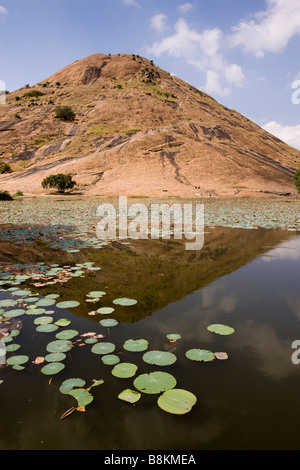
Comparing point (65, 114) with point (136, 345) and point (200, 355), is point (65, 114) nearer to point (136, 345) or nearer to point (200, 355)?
point (136, 345)

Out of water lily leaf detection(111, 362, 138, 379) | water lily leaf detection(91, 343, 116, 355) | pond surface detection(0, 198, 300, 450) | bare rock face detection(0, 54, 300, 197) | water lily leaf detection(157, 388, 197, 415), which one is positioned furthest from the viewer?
bare rock face detection(0, 54, 300, 197)

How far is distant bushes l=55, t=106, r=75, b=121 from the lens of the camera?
218ft

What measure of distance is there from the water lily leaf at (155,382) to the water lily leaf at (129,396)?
0.20 feet

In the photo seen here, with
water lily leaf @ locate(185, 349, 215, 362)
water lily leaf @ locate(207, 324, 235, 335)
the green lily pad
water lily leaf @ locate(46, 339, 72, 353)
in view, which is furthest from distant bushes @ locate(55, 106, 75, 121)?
water lily leaf @ locate(185, 349, 215, 362)

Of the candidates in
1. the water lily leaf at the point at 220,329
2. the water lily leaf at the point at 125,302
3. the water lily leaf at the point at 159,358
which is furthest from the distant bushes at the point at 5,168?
the water lily leaf at the point at 159,358

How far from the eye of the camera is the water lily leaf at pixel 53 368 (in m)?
2.57

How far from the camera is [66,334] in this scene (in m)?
3.26

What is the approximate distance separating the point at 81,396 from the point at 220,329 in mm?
1820

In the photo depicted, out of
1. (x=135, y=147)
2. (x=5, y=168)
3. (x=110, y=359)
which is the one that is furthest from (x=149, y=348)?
(x=5, y=168)

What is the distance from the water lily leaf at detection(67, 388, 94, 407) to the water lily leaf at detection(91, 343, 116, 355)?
1.87 feet

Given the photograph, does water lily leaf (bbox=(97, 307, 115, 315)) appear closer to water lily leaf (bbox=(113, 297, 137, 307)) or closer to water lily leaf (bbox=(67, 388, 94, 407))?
water lily leaf (bbox=(113, 297, 137, 307))

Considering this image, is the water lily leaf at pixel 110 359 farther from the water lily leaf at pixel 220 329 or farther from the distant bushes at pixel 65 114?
the distant bushes at pixel 65 114

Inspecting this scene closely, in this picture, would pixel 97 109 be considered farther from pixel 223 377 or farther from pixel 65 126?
pixel 223 377

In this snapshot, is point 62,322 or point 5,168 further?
point 5,168
